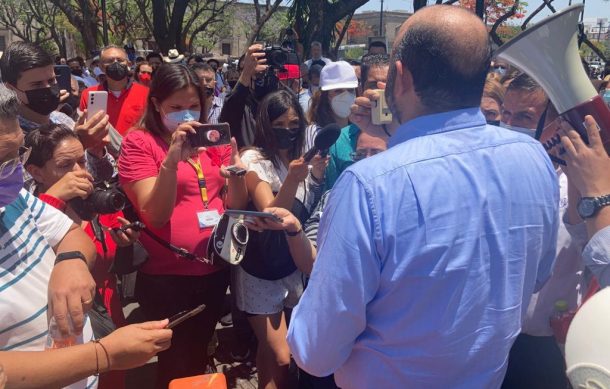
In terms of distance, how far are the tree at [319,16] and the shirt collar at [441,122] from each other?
1317 cm

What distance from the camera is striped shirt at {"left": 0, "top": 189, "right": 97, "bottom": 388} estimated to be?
1.40m

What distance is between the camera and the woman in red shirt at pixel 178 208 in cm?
239

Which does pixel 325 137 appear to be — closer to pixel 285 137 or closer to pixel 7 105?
Result: pixel 285 137

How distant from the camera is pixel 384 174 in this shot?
1270 mm

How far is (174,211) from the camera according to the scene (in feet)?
7.97

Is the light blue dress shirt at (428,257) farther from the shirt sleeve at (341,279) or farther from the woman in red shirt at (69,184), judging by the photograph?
the woman in red shirt at (69,184)

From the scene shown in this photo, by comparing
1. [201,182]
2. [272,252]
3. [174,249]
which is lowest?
[272,252]

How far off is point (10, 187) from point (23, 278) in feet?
0.84

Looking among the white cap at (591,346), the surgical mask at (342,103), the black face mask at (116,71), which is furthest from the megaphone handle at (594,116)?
the black face mask at (116,71)

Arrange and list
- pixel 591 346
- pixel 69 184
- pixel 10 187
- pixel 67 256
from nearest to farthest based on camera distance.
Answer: pixel 591 346, pixel 10 187, pixel 67 256, pixel 69 184

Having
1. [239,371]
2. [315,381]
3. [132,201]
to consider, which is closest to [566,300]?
[315,381]

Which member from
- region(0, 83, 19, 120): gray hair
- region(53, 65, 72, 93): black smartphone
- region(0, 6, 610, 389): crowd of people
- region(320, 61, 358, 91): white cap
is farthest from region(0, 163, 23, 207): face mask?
region(320, 61, 358, 91): white cap

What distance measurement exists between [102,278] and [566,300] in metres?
2.02

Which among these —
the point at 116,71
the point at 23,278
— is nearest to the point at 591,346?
the point at 23,278
